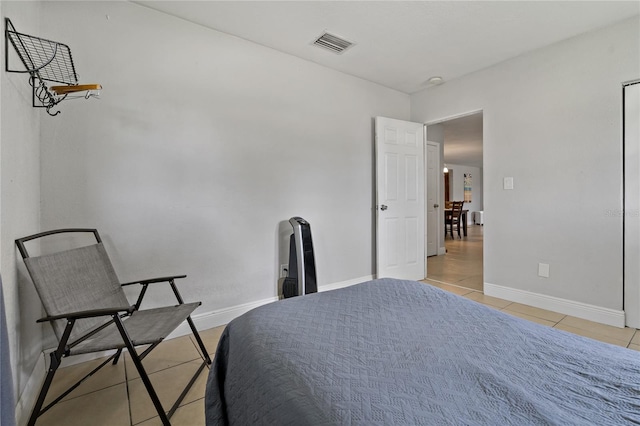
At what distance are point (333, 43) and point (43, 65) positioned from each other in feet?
7.32

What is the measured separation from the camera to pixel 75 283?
1.67m

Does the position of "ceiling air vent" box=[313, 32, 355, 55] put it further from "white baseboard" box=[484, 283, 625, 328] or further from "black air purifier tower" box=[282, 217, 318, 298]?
"white baseboard" box=[484, 283, 625, 328]

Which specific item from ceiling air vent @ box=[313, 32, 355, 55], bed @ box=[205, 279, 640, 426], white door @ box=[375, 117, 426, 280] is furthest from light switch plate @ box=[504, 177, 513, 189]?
bed @ box=[205, 279, 640, 426]

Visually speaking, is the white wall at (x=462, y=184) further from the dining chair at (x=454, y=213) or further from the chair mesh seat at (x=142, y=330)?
the chair mesh seat at (x=142, y=330)

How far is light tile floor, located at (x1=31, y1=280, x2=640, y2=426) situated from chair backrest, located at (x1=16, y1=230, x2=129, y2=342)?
37cm

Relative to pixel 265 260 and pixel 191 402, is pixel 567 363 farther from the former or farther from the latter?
pixel 265 260

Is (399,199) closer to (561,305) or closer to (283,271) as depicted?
(283,271)

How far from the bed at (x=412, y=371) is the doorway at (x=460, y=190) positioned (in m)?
2.92

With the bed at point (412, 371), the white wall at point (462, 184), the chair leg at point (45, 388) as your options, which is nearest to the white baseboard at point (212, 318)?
the chair leg at point (45, 388)

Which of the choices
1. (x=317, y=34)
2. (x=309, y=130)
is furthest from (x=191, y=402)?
(x=317, y=34)

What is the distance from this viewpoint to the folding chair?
4.38ft

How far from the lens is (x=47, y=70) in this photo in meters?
1.81

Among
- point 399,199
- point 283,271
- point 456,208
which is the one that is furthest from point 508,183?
point 456,208

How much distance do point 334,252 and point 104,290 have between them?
84.8 inches
